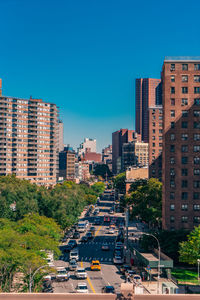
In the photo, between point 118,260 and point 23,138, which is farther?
point 23,138

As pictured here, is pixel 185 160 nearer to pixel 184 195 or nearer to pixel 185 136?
pixel 185 136

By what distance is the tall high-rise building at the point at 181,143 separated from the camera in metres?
83.3

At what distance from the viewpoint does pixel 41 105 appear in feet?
650

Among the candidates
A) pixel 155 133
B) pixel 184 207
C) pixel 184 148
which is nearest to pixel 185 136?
pixel 184 148

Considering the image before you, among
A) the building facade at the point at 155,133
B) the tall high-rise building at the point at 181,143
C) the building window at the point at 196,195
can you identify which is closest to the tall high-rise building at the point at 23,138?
the building facade at the point at 155,133

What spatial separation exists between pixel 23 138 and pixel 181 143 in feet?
401

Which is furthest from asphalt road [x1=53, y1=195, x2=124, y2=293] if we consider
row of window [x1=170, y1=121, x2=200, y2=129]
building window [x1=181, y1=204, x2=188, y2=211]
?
row of window [x1=170, y1=121, x2=200, y2=129]

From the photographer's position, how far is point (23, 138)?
19312 cm

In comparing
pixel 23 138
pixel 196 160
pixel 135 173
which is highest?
pixel 23 138

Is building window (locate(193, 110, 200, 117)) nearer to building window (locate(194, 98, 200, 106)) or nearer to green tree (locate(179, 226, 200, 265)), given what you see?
building window (locate(194, 98, 200, 106))

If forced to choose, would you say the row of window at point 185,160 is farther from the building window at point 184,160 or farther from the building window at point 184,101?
the building window at point 184,101

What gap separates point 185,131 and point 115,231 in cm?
4427

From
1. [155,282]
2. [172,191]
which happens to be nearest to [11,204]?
[172,191]

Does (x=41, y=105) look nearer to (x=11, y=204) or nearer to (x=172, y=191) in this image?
(x=11, y=204)
